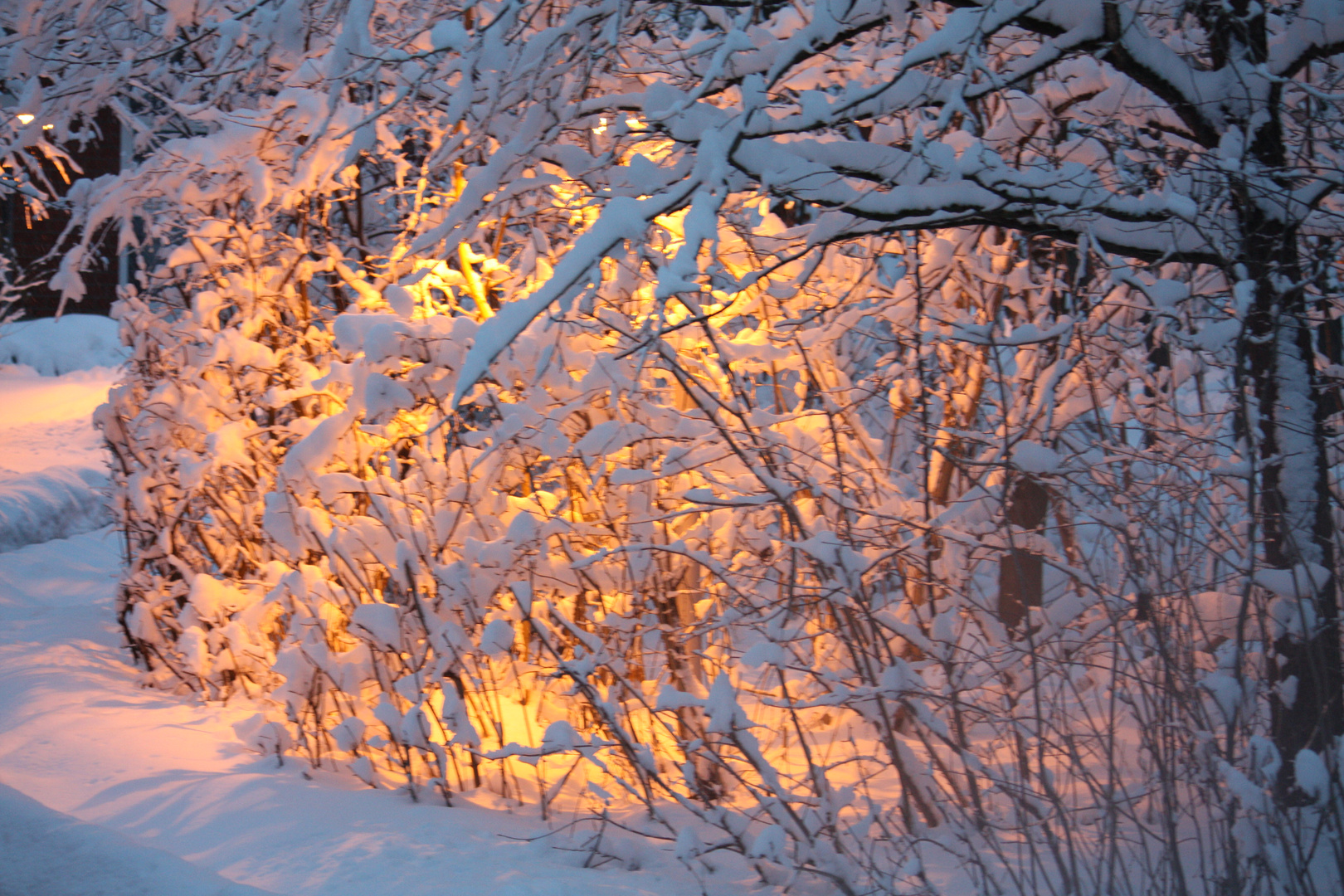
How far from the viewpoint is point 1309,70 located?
11.3 ft

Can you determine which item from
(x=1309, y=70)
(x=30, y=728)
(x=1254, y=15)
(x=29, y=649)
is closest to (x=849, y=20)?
(x=1254, y=15)

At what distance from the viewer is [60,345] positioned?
15.0m

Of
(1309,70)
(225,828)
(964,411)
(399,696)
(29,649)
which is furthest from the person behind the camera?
(29,649)

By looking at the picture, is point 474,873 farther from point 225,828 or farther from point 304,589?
point 304,589

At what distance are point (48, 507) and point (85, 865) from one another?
7758mm

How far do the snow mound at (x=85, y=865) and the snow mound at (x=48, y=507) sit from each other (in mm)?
6331

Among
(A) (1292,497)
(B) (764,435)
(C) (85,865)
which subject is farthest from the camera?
(B) (764,435)

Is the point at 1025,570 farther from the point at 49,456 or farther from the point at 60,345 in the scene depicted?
the point at 60,345

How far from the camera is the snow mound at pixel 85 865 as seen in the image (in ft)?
8.25

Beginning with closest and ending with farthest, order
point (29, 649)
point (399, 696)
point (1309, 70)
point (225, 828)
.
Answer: point (225, 828) → point (1309, 70) → point (399, 696) → point (29, 649)

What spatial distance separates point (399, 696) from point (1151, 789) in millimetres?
2580

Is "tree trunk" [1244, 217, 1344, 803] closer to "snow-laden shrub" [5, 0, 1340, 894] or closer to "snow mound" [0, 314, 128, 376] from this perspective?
"snow-laden shrub" [5, 0, 1340, 894]

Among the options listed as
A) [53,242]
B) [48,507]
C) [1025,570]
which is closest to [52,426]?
[48,507]

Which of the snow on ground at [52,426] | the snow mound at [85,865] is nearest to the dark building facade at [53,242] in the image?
the snow on ground at [52,426]
